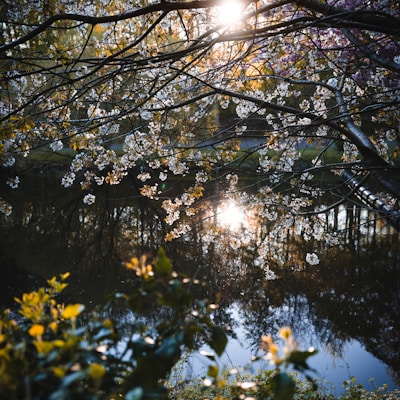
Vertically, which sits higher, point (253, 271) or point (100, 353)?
point (253, 271)

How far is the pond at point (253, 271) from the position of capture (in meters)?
6.88

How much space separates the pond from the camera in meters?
6.88

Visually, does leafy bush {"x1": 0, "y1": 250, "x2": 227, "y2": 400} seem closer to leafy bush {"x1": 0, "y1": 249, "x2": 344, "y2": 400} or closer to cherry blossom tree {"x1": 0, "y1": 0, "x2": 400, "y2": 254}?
leafy bush {"x1": 0, "y1": 249, "x2": 344, "y2": 400}

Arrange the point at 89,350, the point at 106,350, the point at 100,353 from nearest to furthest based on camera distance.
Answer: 1. the point at 89,350
2. the point at 100,353
3. the point at 106,350

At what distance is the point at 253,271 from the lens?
1030cm

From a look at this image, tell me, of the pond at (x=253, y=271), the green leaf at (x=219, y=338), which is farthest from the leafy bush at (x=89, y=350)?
the pond at (x=253, y=271)

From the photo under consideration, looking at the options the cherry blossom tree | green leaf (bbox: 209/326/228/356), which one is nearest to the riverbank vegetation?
green leaf (bbox: 209/326/228/356)

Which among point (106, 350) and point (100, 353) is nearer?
point (100, 353)

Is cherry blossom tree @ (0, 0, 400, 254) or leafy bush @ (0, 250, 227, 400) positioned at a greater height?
cherry blossom tree @ (0, 0, 400, 254)

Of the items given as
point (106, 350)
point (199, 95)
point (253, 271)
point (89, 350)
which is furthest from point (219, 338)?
point (253, 271)

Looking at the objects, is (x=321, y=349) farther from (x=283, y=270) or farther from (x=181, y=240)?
(x=181, y=240)

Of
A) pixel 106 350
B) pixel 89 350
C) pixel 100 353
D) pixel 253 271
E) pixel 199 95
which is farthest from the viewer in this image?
pixel 253 271

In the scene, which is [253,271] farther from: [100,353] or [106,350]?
[100,353]

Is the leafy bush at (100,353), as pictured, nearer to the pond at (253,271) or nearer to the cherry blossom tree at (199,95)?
the cherry blossom tree at (199,95)
